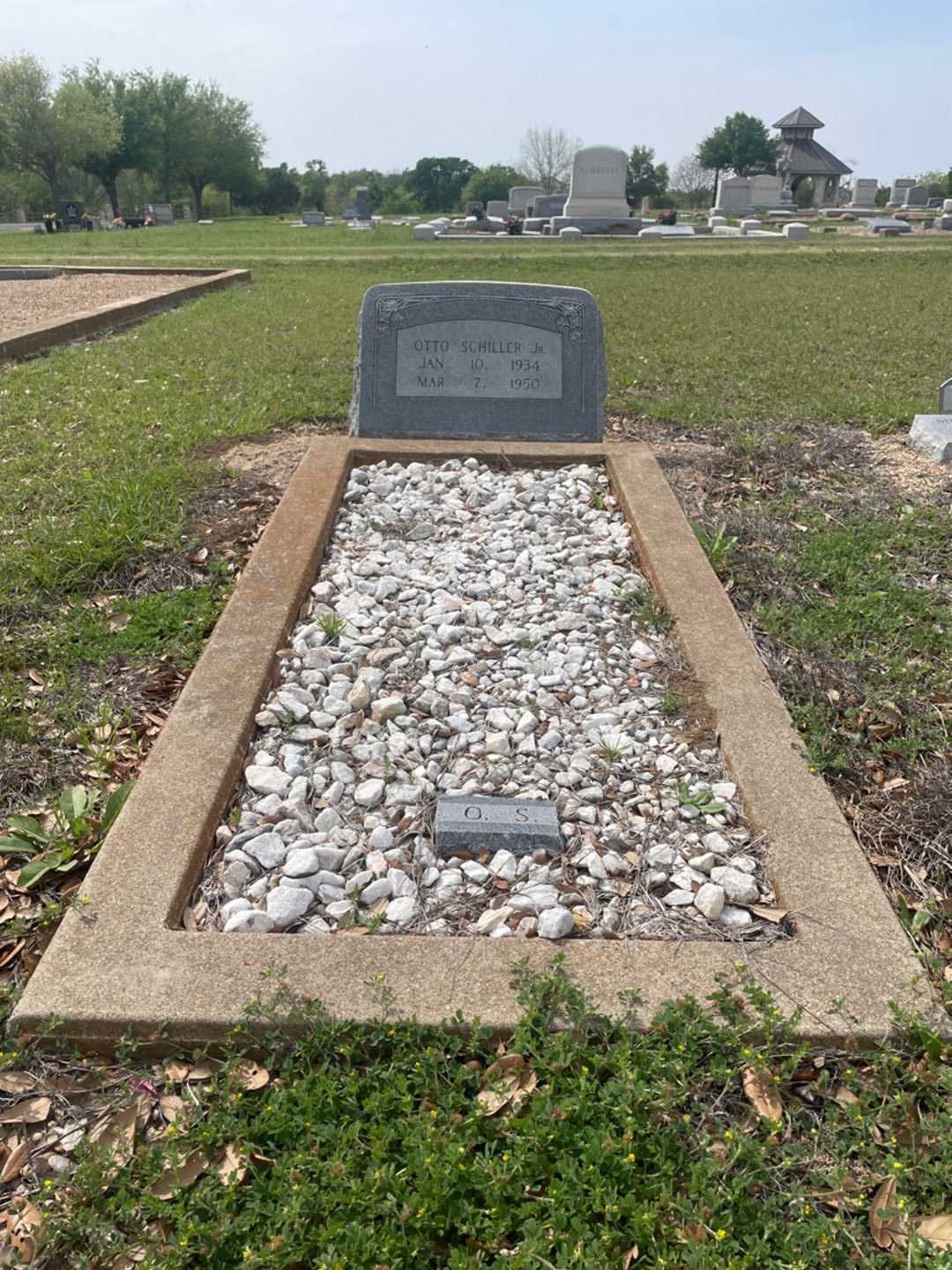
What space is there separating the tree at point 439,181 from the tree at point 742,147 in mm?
18340

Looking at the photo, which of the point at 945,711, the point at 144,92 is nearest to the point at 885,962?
the point at 945,711

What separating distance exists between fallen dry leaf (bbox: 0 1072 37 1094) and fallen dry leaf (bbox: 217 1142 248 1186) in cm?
41

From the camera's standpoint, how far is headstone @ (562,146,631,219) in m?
27.5

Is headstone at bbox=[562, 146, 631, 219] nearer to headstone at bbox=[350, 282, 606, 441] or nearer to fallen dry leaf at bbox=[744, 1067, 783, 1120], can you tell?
headstone at bbox=[350, 282, 606, 441]

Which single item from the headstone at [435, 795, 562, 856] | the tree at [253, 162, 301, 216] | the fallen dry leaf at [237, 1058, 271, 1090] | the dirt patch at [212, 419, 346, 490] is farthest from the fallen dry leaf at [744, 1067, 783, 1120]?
the tree at [253, 162, 301, 216]

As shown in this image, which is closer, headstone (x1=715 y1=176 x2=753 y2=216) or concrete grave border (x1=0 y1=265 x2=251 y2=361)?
concrete grave border (x1=0 y1=265 x2=251 y2=361)

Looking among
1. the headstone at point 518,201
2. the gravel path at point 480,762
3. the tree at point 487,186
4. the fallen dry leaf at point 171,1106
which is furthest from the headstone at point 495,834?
the tree at point 487,186

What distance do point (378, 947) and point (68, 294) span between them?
13.2 metres

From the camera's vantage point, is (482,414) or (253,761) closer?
(253,761)

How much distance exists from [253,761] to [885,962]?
5.38 feet

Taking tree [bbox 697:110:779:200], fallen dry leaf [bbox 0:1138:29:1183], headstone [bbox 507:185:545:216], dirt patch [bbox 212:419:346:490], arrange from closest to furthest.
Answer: fallen dry leaf [bbox 0:1138:29:1183]
dirt patch [bbox 212:419:346:490]
headstone [bbox 507:185:545:216]
tree [bbox 697:110:779:200]

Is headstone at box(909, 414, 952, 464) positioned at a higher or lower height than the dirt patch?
higher

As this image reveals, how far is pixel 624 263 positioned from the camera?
1678 centimetres

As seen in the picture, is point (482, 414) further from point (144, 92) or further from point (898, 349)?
point (144, 92)
